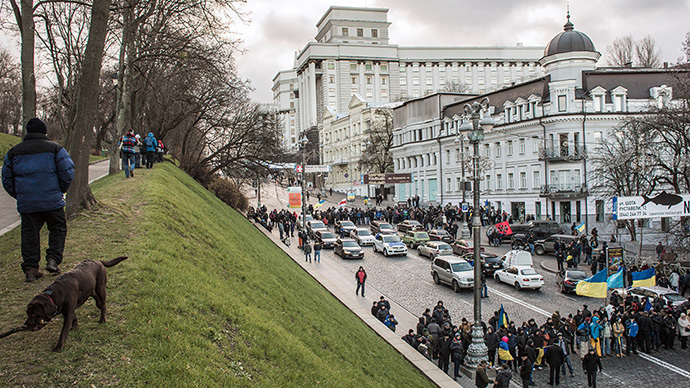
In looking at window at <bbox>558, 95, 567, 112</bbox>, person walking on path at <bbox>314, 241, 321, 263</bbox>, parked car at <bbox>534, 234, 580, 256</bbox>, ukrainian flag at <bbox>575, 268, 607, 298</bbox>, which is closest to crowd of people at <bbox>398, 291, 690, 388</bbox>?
ukrainian flag at <bbox>575, 268, 607, 298</bbox>

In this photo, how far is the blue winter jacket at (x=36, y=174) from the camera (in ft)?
25.3

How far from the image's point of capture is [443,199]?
211 feet

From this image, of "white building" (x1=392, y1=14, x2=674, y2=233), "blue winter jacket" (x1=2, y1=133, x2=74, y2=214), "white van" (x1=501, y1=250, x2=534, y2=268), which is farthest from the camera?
"white building" (x1=392, y1=14, x2=674, y2=233)

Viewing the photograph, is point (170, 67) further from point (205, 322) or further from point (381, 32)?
point (381, 32)

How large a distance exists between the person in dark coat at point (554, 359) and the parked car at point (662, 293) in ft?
25.6

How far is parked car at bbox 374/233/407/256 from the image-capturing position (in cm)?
3638

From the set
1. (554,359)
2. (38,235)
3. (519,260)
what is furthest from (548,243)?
(38,235)

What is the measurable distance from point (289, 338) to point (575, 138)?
45.4 meters

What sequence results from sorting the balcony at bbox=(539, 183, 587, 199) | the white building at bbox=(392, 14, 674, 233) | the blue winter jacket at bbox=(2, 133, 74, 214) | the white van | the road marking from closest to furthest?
the blue winter jacket at bbox=(2, 133, 74, 214)
the road marking
the white van
the balcony at bbox=(539, 183, 587, 199)
the white building at bbox=(392, 14, 674, 233)

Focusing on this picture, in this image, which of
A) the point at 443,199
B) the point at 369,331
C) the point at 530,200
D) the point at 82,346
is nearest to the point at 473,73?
the point at 443,199

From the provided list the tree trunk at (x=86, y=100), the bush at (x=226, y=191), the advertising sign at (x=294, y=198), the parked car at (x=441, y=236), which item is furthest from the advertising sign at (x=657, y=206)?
the bush at (x=226, y=191)

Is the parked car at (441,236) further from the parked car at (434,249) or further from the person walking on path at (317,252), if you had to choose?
the person walking on path at (317,252)

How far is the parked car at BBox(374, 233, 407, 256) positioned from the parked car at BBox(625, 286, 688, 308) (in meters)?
16.1

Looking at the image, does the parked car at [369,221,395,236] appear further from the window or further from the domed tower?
the domed tower
